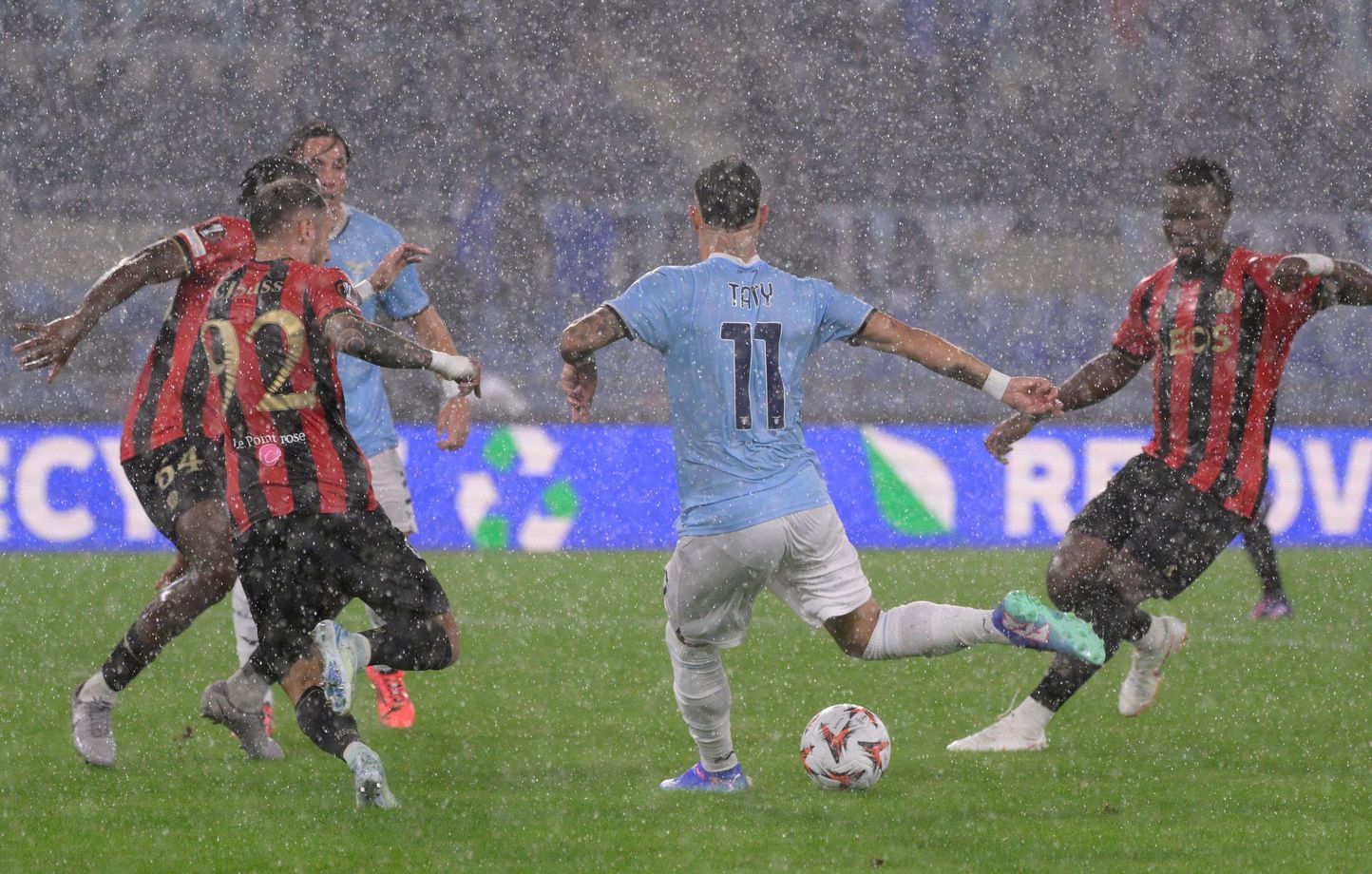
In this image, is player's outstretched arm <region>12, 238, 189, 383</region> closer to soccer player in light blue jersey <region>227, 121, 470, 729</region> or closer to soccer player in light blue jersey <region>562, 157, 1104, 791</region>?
soccer player in light blue jersey <region>227, 121, 470, 729</region>

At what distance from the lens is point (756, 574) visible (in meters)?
4.61

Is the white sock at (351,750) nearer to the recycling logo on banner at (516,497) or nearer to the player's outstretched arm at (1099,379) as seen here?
the player's outstretched arm at (1099,379)

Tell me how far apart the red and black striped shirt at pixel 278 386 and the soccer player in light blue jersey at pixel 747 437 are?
25.9 inches

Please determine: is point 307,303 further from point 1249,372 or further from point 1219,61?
point 1219,61

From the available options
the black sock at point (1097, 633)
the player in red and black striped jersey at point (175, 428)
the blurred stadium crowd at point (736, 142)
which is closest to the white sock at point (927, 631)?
the black sock at point (1097, 633)

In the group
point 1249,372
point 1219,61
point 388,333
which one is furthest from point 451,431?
point 1219,61

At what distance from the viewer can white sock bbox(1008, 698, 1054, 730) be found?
568 centimetres

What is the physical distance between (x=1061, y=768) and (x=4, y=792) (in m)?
3.09

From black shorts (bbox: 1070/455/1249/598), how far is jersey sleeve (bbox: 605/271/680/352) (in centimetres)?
180

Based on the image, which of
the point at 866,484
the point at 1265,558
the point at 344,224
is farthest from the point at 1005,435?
the point at 866,484

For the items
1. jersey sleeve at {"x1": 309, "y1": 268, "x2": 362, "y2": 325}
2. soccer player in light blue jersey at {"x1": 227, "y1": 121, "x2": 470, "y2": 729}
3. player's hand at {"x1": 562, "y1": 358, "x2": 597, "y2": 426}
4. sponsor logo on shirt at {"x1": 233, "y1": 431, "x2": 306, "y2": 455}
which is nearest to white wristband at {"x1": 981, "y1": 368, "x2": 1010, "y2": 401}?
player's hand at {"x1": 562, "y1": 358, "x2": 597, "y2": 426}

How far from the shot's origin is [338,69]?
59.2ft

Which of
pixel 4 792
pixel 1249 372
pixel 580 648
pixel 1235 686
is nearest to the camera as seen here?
pixel 4 792

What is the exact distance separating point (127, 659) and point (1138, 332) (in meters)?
3.45
